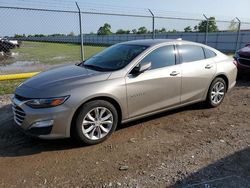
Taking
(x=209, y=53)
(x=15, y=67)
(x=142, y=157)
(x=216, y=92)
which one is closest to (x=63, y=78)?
(x=142, y=157)

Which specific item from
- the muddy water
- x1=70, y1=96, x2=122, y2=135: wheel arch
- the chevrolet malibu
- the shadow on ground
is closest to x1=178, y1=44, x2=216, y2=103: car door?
the chevrolet malibu

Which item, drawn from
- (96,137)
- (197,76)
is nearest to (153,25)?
(197,76)

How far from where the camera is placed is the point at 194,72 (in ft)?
18.9

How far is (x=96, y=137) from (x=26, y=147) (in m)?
1.06

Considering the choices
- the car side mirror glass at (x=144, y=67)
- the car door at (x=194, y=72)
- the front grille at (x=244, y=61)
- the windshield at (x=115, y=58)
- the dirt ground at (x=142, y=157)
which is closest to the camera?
the dirt ground at (x=142, y=157)

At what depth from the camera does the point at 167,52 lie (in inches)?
215

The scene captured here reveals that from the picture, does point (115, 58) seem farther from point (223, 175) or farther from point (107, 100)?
point (223, 175)

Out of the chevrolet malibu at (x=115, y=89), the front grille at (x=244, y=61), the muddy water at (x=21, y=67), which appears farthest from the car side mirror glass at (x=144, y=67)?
the muddy water at (x=21, y=67)

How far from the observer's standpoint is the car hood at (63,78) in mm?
4387

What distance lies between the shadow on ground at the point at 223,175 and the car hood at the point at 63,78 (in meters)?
2.02

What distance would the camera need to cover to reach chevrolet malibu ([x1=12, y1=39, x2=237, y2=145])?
13.6 feet

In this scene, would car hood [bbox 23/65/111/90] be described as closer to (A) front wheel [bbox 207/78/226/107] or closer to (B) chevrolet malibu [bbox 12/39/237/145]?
(B) chevrolet malibu [bbox 12/39/237/145]

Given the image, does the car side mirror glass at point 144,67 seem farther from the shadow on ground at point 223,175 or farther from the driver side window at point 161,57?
the shadow on ground at point 223,175

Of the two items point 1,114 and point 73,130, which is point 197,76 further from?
point 1,114
